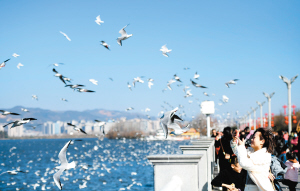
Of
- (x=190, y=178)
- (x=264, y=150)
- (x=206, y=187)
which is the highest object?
(x=264, y=150)

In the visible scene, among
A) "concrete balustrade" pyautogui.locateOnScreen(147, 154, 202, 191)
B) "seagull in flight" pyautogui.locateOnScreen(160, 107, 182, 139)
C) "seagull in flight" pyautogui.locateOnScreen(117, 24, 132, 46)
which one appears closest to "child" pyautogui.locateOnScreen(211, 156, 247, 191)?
"seagull in flight" pyautogui.locateOnScreen(160, 107, 182, 139)

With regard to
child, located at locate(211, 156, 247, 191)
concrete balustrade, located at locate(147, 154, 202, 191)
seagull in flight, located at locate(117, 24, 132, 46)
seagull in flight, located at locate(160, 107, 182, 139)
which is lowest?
child, located at locate(211, 156, 247, 191)

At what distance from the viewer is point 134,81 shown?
17.9 meters

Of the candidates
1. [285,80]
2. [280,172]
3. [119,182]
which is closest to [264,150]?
[280,172]

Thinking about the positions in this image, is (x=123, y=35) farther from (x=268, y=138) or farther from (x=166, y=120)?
(x=268, y=138)

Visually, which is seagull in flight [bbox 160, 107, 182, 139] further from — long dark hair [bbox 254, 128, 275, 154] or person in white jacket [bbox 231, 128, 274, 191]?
long dark hair [bbox 254, 128, 275, 154]

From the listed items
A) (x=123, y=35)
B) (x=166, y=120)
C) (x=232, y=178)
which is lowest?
(x=232, y=178)

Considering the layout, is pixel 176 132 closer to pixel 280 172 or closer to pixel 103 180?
pixel 280 172

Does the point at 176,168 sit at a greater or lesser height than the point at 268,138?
lesser

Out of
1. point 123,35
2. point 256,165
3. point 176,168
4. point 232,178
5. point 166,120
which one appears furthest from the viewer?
point 123,35

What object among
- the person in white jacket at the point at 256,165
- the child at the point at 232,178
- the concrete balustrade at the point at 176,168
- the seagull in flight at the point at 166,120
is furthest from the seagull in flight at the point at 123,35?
the person in white jacket at the point at 256,165

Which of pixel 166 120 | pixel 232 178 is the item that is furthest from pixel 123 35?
pixel 166 120

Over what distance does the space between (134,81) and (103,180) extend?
20688 mm

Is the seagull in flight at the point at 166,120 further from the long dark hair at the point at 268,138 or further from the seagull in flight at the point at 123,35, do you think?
the seagull in flight at the point at 123,35
